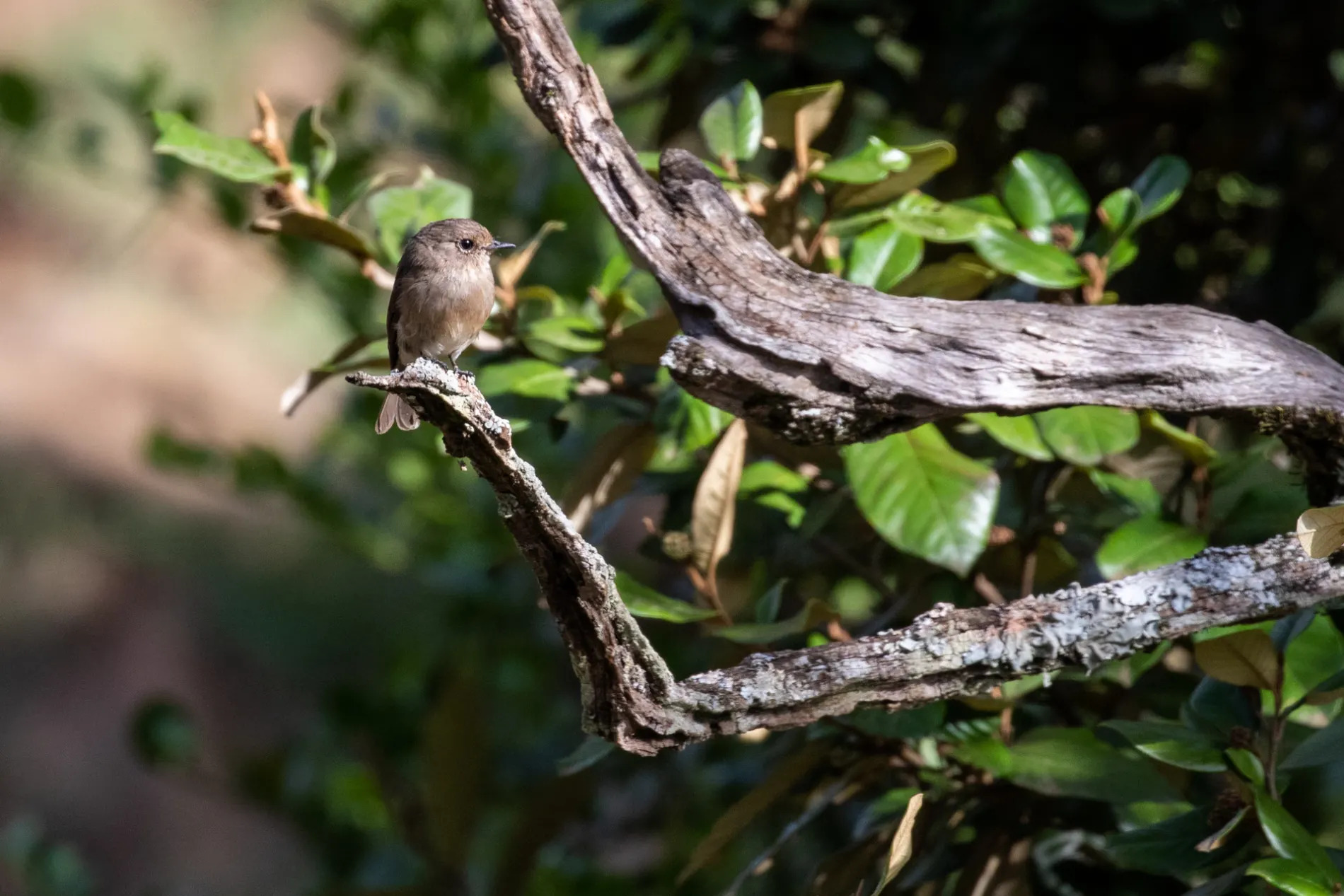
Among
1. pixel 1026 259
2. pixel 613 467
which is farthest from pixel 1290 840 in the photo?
pixel 613 467

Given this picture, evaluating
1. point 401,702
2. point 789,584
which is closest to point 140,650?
point 401,702

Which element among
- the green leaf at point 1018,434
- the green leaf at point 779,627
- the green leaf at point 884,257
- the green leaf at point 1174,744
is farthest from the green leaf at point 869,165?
the green leaf at point 1174,744

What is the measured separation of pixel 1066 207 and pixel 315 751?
2.46 metres

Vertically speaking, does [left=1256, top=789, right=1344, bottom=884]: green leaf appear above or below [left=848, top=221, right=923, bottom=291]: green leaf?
below

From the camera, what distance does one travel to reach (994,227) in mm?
2078

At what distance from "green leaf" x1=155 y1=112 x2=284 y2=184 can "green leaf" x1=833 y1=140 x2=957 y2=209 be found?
924mm

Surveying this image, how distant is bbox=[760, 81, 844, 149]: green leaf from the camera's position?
2.04m

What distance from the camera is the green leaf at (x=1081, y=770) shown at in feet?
5.96

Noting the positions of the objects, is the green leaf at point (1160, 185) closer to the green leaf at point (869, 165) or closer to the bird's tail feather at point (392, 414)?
the green leaf at point (869, 165)

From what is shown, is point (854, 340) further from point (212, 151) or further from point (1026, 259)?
point (212, 151)

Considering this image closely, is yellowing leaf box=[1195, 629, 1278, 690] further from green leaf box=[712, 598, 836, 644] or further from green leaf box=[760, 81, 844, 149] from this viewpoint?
green leaf box=[760, 81, 844, 149]

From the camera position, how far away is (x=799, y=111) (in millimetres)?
2064

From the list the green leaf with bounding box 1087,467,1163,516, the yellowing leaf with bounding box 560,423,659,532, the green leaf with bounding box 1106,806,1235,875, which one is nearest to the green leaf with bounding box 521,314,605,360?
the yellowing leaf with bounding box 560,423,659,532

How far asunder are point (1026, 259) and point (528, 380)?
0.79 m
